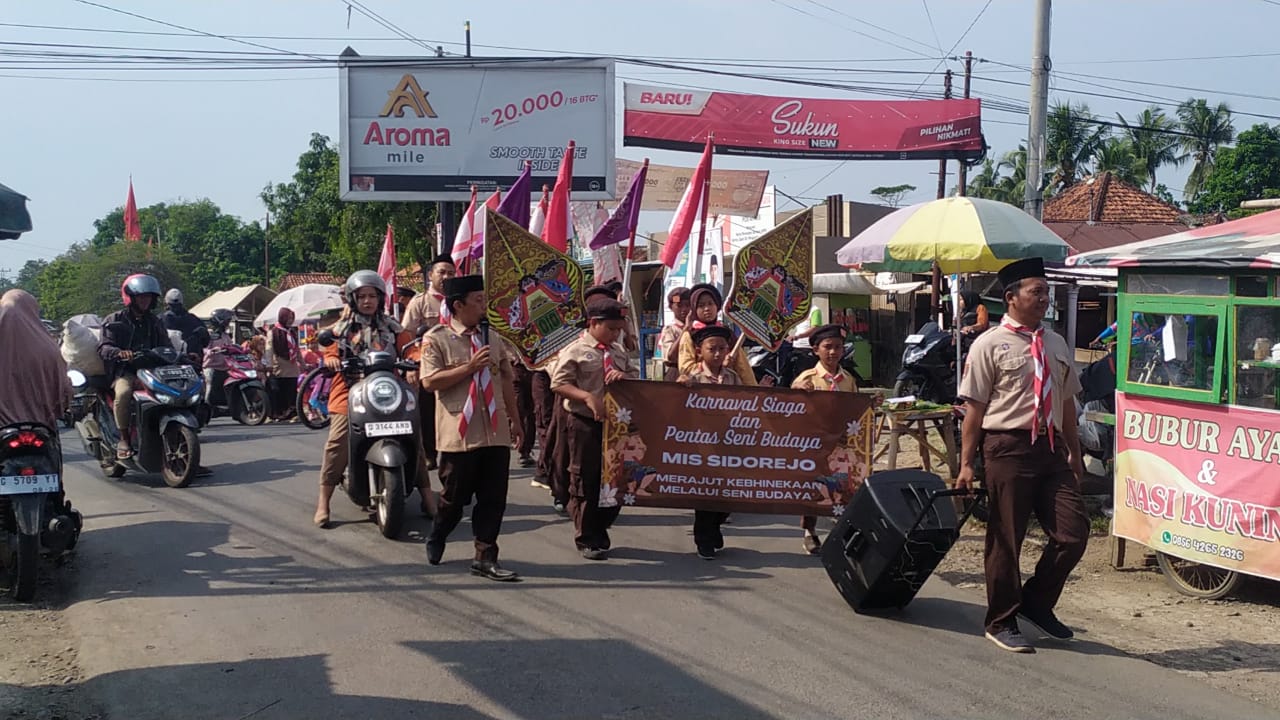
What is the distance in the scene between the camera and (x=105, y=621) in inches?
221

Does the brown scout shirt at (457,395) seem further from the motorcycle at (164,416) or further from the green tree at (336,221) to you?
the green tree at (336,221)

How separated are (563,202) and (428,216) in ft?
62.4

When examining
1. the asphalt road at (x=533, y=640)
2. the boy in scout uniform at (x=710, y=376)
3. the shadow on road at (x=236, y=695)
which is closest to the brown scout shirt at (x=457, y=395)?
the asphalt road at (x=533, y=640)

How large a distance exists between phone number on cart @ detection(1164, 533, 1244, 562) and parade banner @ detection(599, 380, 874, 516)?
1.93 metres

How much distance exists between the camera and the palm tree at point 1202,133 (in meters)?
45.0

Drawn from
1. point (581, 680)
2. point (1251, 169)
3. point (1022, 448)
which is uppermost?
point (1251, 169)

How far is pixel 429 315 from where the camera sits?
10.2m

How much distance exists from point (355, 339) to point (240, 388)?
871 cm

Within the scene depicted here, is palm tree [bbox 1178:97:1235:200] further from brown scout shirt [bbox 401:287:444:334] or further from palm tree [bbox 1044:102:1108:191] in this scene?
brown scout shirt [bbox 401:287:444:334]

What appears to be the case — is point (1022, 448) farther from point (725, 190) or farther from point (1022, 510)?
point (725, 190)

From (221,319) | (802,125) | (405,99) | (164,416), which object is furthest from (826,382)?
(802,125)

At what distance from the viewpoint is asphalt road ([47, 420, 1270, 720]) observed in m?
4.59

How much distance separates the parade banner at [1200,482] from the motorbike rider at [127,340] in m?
7.83

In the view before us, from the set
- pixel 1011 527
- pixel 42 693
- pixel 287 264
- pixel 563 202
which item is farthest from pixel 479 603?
pixel 287 264
